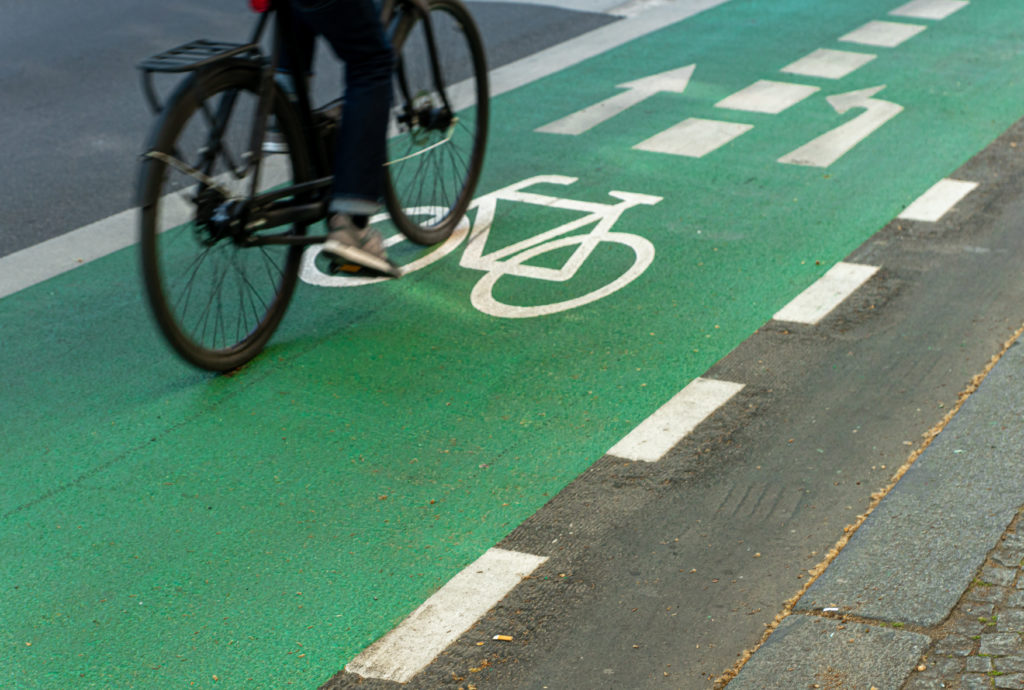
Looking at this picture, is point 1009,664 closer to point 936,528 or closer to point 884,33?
point 936,528

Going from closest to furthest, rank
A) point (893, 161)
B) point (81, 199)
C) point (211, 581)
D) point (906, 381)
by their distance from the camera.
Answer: point (211, 581), point (906, 381), point (81, 199), point (893, 161)

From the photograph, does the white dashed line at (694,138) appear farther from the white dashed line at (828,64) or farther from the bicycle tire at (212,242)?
the bicycle tire at (212,242)

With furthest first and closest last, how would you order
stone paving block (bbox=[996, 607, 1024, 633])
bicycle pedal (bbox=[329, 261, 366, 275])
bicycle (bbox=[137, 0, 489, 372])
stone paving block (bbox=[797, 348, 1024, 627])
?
bicycle pedal (bbox=[329, 261, 366, 275])
bicycle (bbox=[137, 0, 489, 372])
stone paving block (bbox=[797, 348, 1024, 627])
stone paving block (bbox=[996, 607, 1024, 633])

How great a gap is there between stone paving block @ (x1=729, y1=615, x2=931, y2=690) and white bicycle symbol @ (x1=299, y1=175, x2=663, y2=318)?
2.18m

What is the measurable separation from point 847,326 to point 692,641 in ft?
6.79

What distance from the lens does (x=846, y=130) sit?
24.2 feet

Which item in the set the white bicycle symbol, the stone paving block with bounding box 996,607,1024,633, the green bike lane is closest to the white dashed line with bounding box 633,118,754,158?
the green bike lane

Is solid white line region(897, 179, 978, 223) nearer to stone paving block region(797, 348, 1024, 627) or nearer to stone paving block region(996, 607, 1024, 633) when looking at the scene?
stone paving block region(797, 348, 1024, 627)

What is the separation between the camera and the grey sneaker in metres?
4.71

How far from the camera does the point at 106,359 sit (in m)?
4.67

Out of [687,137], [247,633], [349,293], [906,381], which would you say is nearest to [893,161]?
[687,137]

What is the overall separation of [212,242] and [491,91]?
170 inches

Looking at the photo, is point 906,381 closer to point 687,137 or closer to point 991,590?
point 991,590

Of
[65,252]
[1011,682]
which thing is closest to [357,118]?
[65,252]
